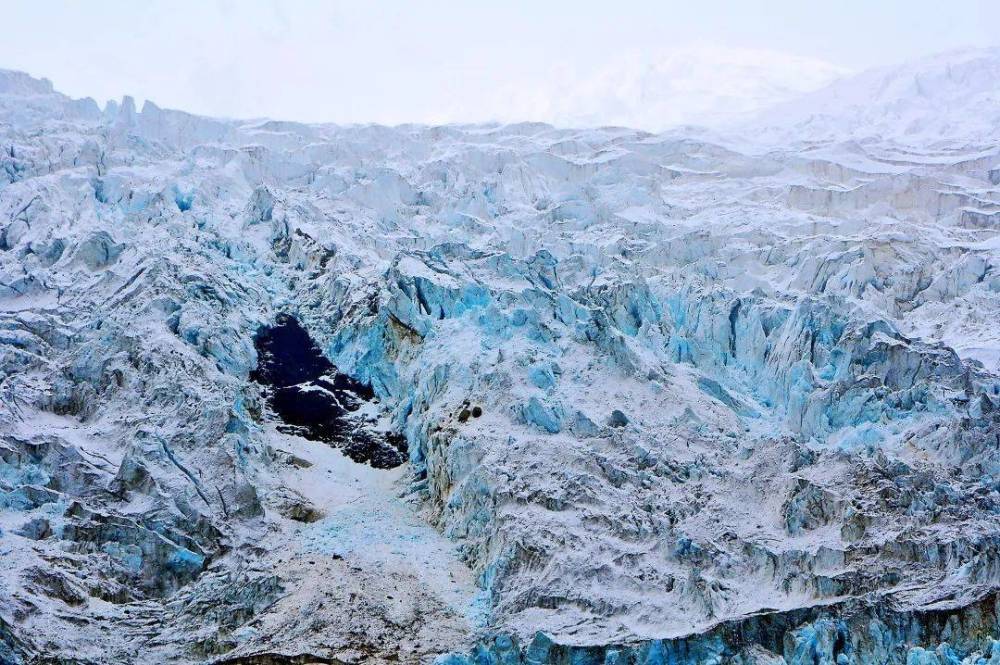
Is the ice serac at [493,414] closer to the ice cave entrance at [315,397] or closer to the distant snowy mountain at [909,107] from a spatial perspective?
the ice cave entrance at [315,397]

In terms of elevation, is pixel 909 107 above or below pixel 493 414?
above

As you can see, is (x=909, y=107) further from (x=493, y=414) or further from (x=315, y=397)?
(x=315, y=397)

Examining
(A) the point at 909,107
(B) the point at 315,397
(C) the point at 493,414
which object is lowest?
(B) the point at 315,397

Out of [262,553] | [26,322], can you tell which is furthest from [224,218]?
[262,553]

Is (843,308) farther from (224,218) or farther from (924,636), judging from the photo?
(224,218)

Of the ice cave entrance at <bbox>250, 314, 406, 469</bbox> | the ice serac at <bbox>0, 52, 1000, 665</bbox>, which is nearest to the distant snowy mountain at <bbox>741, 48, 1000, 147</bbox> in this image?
the ice serac at <bbox>0, 52, 1000, 665</bbox>

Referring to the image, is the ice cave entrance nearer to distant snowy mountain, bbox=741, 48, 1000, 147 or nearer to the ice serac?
the ice serac

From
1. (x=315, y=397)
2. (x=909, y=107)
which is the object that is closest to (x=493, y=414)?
(x=315, y=397)

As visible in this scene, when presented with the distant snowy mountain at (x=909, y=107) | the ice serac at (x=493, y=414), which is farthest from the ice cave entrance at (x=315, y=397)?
the distant snowy mountain at (x=909, y=107)
